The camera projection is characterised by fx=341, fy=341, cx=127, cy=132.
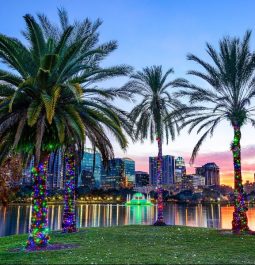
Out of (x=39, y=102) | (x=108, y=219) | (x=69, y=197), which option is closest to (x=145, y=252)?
(x=39, y=102)

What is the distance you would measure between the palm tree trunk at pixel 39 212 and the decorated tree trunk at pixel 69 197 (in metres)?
4.74

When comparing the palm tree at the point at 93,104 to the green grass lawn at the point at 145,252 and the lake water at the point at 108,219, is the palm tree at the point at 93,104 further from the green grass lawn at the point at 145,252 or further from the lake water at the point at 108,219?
the lake water at the point at 108,219

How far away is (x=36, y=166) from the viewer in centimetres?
1545

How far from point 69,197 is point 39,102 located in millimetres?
8233

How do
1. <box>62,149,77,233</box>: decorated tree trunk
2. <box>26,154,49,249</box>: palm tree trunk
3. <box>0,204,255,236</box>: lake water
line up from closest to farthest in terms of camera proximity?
<box>26,154,49,249</box>: palm tree trunk < <box>62,149,77,233</box>: decorated tree trunk < <box>0,204,255,236</box>: lake water

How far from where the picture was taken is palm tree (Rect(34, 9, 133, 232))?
1575cm

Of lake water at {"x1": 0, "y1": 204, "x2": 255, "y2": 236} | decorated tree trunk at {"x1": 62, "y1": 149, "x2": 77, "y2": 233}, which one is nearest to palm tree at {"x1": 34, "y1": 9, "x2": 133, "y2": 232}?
decorated tree trunk at {"x1": 62, "y1": 149, "x2": 77, "y2": 233}

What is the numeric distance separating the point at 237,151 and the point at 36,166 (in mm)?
13172

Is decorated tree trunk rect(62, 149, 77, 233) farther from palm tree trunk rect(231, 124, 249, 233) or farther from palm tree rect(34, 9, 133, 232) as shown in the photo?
→ palm tree trunk rect(231, 124, 249, 233)

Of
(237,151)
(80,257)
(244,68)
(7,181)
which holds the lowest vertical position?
(80,257)

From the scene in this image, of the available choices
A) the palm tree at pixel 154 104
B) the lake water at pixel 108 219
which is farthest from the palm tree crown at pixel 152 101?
the lake water at pixel 108 219

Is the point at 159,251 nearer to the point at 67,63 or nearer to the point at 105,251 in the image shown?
the point at 105,251

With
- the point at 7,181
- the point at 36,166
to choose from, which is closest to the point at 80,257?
the point at 36,166

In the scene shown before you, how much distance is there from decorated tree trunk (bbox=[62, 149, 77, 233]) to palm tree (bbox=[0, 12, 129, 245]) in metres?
4.77
